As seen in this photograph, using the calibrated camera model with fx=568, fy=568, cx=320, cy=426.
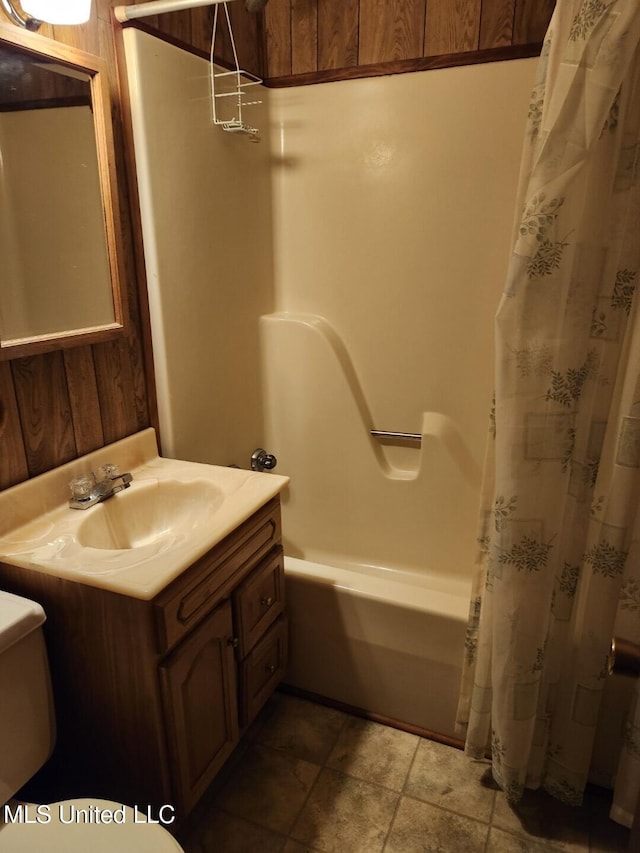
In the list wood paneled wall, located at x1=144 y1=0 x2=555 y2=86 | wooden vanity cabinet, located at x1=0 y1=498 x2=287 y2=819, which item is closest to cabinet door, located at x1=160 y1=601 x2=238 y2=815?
wooden vanity cabinet, located at x1=0 y1=498 x2=287 y2=819

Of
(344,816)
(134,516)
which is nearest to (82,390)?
(134,516)

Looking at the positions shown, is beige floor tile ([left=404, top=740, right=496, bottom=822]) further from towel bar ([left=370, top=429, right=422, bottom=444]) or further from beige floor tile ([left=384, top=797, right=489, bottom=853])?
towel bar ([left=370, top=429, right=422, bottom=444])

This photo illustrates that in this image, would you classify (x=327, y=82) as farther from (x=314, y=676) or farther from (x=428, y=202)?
(x=314, y=676)

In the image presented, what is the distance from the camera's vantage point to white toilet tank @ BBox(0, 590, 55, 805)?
1.06 meters

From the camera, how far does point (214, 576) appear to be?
131 centimetres

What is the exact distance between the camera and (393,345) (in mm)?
2182

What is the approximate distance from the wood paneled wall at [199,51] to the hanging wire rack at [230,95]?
0.04 metres

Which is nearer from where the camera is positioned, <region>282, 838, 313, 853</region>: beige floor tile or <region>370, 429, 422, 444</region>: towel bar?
<region>282, 838, 313, 853</region>: beige floor tile

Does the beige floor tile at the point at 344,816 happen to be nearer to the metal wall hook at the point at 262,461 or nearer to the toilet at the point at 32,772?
the toilet at the point at 32,772

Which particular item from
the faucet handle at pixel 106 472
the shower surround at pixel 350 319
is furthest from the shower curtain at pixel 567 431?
the faucet handle at pixel 106 472

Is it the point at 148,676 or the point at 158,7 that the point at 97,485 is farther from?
the point at 158,7

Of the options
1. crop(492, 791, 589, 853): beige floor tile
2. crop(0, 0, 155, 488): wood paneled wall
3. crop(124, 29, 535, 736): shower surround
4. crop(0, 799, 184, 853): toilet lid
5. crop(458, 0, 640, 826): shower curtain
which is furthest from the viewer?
crop(124, 29, 535, 736): shower surround

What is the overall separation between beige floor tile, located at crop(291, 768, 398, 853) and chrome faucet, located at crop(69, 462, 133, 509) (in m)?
0.98

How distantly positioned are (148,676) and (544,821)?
111 centimetres
